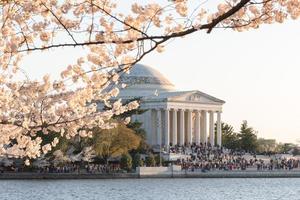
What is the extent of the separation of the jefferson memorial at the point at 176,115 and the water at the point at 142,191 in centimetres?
5219

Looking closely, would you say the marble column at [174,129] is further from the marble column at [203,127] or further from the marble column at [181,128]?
the marble column at [203,127]

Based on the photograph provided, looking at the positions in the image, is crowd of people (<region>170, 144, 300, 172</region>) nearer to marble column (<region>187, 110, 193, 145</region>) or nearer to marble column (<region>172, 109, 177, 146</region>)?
marble column (<region>172, 109, 177, 146</region>)

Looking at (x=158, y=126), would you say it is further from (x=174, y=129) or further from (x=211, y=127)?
(x=211, y=127)

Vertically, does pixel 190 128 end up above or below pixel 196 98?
below

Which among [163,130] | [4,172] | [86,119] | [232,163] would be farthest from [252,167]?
[86,119]

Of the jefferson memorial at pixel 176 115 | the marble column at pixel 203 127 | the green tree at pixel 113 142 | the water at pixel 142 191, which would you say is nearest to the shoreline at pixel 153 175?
the water at pixel 142 191

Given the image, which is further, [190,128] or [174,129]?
[190,128]

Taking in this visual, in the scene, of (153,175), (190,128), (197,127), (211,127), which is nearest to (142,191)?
(153,175)

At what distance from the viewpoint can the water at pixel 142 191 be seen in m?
56.6

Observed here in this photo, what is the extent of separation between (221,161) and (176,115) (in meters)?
34.6

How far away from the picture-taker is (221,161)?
9738 centimetres

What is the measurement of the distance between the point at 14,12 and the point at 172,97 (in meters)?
118

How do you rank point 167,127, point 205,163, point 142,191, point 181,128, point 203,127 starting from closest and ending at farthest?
point 142,191 < point 205,163 < point 167,127 < point 181,128 < point 203,127

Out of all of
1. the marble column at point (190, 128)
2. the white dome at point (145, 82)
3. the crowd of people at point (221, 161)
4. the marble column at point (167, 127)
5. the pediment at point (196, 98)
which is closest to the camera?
the crowd of people at point (221, 161)
